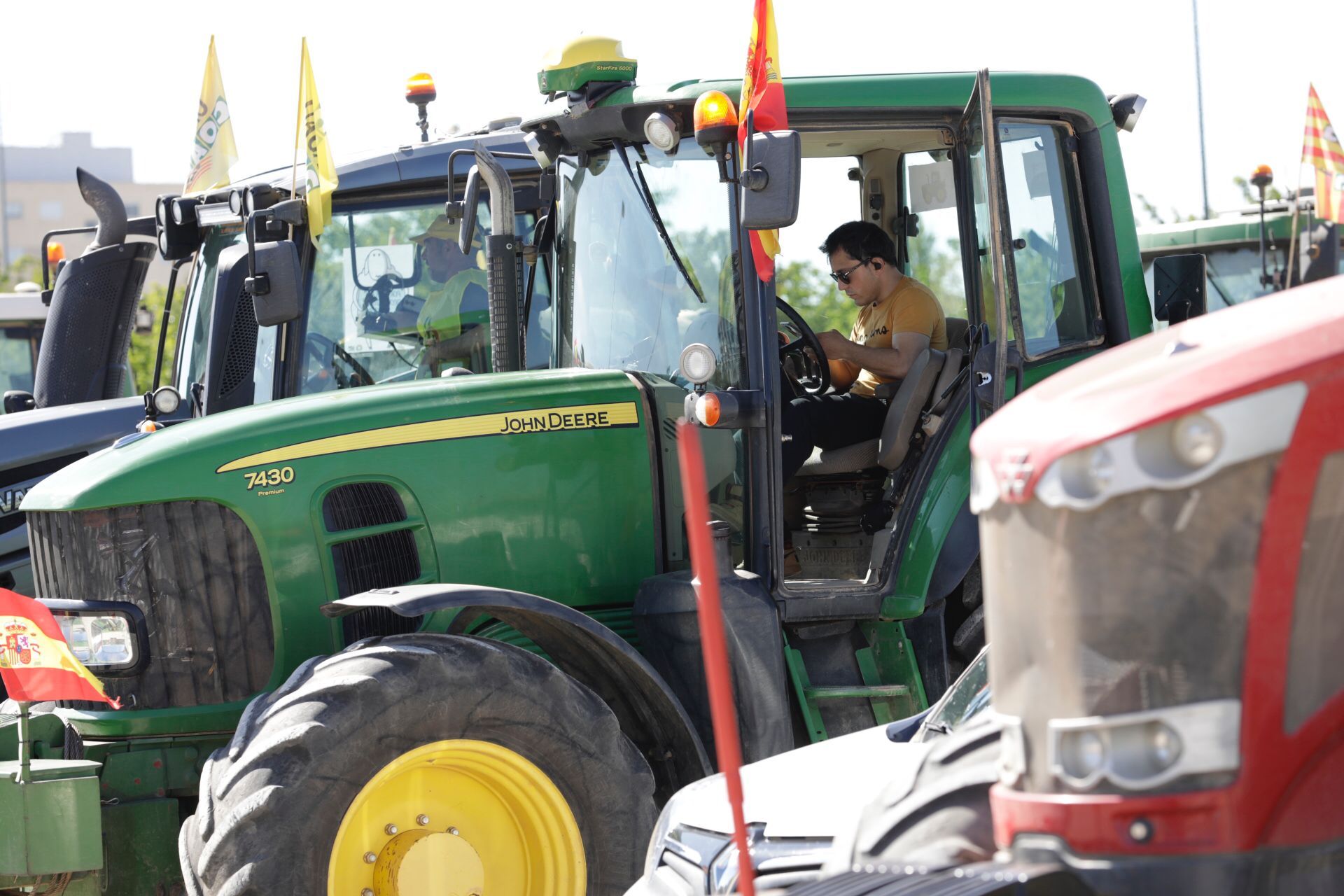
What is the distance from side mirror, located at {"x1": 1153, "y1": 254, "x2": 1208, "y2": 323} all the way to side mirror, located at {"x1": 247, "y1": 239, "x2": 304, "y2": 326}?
3691 mm

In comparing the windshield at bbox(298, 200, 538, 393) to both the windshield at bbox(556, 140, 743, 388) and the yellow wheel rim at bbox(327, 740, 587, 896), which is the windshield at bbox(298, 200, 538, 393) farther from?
the yellow wheel rim at bbox(327, 740, 587, 896)

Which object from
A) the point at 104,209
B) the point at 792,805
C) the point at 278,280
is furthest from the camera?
the point at 104,209

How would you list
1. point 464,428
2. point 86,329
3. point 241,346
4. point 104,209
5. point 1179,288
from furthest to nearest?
point 86,329
point 104,209
point 241,346
point 1179,288
point 464,428

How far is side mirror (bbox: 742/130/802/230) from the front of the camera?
14.0ft

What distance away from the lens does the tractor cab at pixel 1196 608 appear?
183 centimetres

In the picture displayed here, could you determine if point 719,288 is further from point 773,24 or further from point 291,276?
point 291,276

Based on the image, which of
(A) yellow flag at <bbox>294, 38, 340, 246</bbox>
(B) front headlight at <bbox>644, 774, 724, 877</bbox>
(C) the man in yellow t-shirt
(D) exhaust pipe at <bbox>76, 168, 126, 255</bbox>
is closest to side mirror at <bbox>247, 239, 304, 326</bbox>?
(A) yellow flag at <bbox>294, 38, 340, 246</bbox>

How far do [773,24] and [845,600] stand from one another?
1.84 m

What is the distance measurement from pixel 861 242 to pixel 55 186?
80.9m

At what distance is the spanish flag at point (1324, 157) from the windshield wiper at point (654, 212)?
6738mm

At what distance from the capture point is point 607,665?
15.2ft

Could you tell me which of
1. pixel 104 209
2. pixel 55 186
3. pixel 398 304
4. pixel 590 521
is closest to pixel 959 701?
pixel 590 521

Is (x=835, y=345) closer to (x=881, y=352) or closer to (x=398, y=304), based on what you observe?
(x=881, y=352)

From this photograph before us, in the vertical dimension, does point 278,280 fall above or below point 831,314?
above
